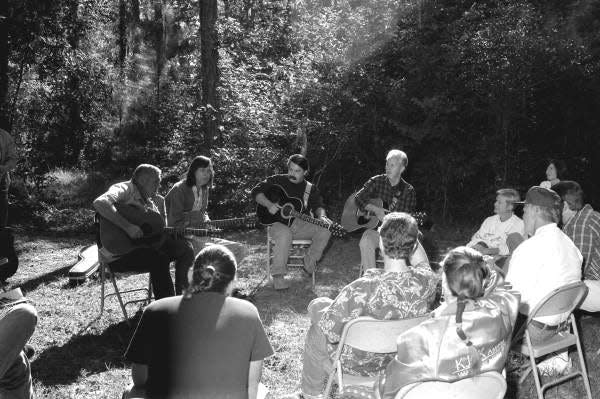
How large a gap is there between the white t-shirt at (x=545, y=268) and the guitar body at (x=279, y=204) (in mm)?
3190

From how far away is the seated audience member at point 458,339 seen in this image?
2.12 m

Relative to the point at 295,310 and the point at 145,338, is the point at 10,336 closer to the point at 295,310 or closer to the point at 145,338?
the point at 145,338

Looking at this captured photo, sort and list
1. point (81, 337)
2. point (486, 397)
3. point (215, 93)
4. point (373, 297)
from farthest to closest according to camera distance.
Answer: point (215, 93), point (81, 337), point (373, 297), point (486, 397)

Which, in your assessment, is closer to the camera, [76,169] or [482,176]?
[482,176]

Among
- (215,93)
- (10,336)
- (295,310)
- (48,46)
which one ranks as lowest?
(295,310)

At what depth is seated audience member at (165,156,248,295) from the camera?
5570 millimetres

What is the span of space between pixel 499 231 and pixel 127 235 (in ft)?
10.3

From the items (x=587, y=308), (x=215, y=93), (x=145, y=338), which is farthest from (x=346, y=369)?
(x=215, y=93)

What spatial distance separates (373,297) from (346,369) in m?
0.43

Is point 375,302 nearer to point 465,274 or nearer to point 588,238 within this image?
point 465,274

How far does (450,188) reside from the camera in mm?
10375

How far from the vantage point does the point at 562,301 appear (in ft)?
10.1

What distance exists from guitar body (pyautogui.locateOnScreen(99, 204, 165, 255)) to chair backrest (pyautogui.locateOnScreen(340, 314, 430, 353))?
2676mm

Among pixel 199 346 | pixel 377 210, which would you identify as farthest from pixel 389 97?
pixel 199 346
